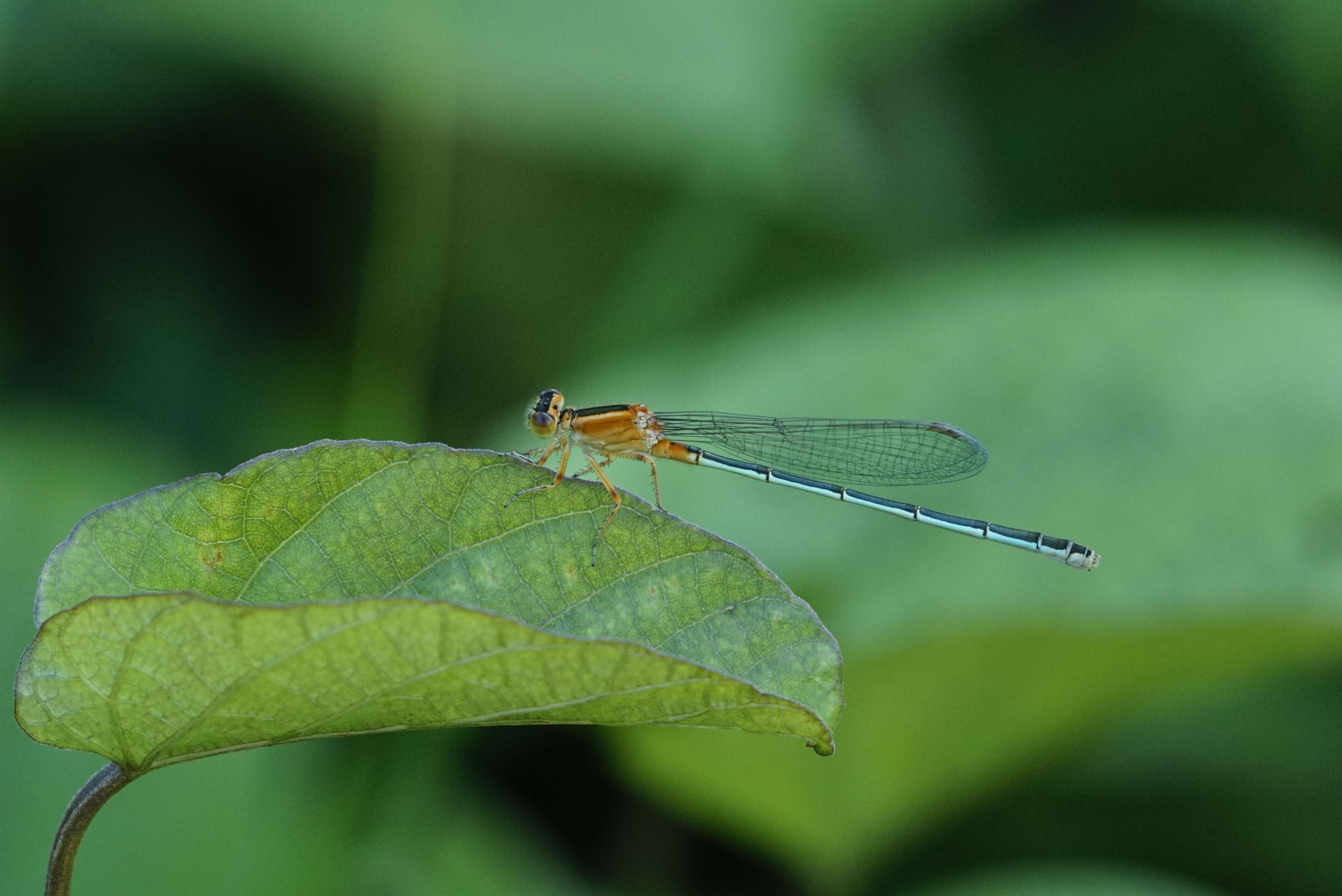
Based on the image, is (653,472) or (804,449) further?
(804,449)

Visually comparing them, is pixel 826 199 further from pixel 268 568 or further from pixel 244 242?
pixel 268 568

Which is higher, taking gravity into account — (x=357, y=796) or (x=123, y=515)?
(x=123, y=515)

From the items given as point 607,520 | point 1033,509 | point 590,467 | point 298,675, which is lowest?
point 298,675

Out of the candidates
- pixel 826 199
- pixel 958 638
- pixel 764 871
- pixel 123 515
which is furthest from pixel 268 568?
pixel 826 199

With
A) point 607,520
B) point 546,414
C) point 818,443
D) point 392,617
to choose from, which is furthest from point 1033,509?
point 392,617

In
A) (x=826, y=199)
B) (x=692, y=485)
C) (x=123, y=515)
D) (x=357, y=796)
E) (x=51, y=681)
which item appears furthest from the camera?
(x=826, y=199)

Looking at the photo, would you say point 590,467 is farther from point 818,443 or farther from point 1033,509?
point 1033,509

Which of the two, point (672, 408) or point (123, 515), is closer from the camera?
point (123, 515)
